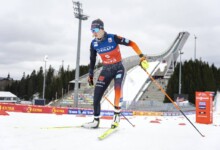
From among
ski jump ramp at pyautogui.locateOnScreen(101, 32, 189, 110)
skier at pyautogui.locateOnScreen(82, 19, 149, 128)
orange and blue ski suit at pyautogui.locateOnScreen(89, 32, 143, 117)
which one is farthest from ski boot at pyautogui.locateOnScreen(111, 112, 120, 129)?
ski jump ramp at pyautogui.locateOnScreen(101, 32, 189, 110)

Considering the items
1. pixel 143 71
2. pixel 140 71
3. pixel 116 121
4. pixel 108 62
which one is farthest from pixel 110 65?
pixel 140 71

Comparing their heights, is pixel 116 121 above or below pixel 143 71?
below

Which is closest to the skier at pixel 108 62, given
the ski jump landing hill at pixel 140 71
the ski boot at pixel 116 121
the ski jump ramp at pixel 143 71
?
the ski boot at pixel 116 121

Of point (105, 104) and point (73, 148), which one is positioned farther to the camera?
point (105, 104)

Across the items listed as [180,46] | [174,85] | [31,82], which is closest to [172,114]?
[174,85]

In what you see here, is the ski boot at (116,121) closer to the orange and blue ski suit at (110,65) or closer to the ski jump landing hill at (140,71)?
the orange and blue ski suit at (110,65)

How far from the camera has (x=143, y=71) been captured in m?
52.3

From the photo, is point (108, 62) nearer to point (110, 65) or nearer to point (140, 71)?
point (110, 65)

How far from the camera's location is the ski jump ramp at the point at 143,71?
4450cm

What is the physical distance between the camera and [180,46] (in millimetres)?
63062

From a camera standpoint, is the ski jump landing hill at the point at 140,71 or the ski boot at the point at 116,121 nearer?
the ski boot at the point at 116,121

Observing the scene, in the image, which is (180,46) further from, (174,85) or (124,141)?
(124,141)

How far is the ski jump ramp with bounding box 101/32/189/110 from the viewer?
44.5 meters

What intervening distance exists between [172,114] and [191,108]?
11.7 ft
